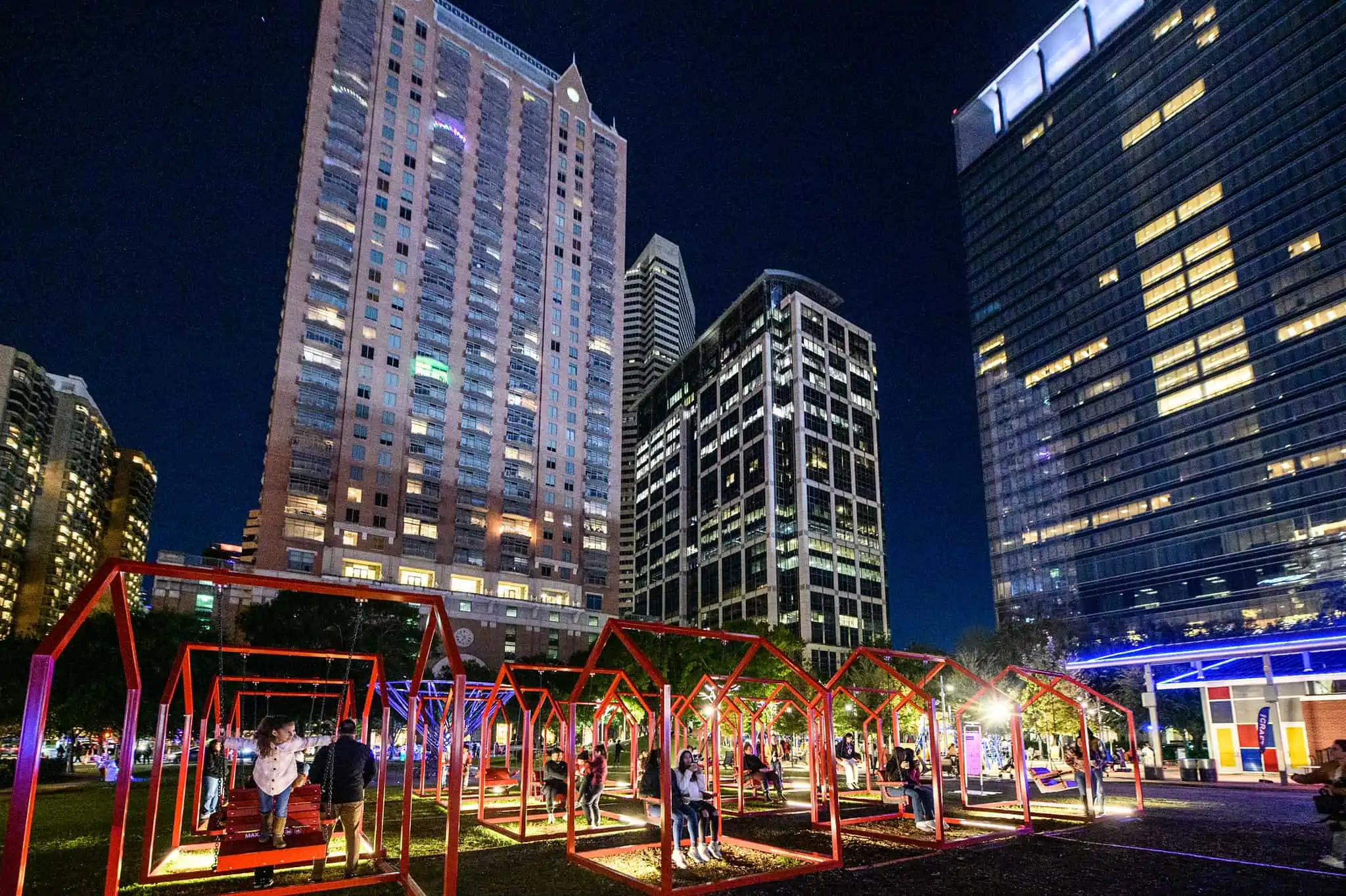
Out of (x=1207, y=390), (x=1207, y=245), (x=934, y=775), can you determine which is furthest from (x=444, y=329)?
(x=1207, y=245)

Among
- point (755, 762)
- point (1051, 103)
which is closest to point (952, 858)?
point (755, 762)

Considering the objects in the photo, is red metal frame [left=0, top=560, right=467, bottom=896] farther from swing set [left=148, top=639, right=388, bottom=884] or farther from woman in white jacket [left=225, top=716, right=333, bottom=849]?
woman in white jacket [left=225, top=716, right=333, bottom=849]

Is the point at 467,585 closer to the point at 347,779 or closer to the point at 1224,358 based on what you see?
the point at 347,779

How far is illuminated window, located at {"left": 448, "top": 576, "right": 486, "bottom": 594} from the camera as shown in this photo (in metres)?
93.6

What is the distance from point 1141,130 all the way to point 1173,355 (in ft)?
124

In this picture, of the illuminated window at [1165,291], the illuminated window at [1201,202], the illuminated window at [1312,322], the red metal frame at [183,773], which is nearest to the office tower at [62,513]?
the red metal frame at [183,773]

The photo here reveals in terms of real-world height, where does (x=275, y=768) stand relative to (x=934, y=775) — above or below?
above

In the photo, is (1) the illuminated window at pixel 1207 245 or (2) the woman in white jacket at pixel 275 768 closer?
(2) the woman in white jacket at pixel 275 768

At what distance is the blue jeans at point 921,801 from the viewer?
61.5ft

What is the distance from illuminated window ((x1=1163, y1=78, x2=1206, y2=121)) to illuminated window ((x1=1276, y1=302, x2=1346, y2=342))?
127 feet

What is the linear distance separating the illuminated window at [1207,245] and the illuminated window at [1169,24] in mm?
37343

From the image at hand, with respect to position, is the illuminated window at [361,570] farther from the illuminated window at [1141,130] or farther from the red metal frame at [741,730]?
the illuminated window at [1141,130]

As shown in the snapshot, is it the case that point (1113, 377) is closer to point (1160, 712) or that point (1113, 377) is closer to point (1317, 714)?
point (1160, 712)

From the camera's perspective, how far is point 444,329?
100 meters
